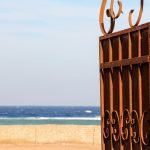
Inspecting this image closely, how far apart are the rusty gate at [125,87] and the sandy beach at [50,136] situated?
14.6m

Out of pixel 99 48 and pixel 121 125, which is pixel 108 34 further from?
pixel 121 125

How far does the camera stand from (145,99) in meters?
8.12

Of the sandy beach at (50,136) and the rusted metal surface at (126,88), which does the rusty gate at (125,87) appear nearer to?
the rusted metal surface at (126,88)

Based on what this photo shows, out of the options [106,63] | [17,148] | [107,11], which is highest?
[107,11]

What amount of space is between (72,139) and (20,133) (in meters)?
1.86

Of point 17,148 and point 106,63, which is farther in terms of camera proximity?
point 17,148

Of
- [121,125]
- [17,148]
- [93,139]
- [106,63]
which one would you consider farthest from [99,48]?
[93,139]

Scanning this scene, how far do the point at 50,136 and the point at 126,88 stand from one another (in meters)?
16.7

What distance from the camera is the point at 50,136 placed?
25.2 m

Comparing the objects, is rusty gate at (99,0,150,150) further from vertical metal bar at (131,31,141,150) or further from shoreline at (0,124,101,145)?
shoreline at (0,124,101,145)

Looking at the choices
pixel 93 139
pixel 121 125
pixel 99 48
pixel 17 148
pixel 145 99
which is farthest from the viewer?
pixel 93 139

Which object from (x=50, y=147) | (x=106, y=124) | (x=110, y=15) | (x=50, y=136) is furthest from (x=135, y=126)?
(x=50, y=136)

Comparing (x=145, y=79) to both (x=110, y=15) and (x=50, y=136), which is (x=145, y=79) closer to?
(x=110, y=15)

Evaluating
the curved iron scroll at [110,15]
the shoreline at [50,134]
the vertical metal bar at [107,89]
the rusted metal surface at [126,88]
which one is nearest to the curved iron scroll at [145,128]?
the rusted metal surface at [126,88]
